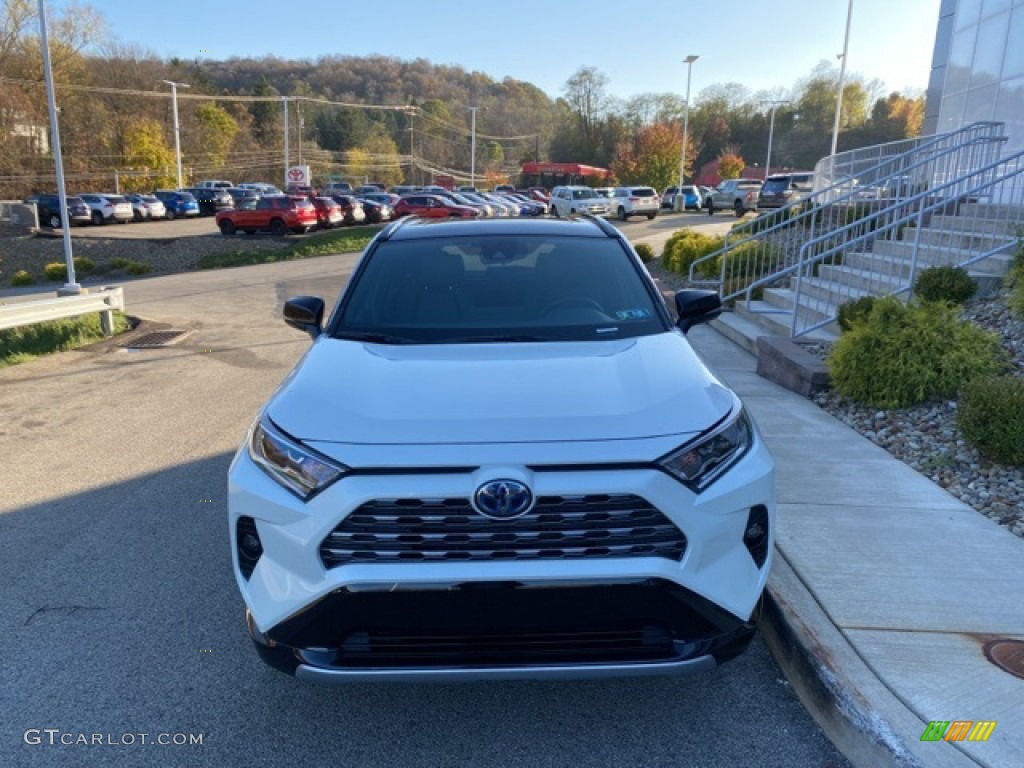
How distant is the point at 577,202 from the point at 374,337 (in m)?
36.9

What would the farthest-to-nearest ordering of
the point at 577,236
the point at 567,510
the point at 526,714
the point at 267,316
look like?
1. the point at 267,316
2. the point at 577,236
3. the point at 526,714
4. the point at 567,510

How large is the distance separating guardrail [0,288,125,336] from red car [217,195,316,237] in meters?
22.6

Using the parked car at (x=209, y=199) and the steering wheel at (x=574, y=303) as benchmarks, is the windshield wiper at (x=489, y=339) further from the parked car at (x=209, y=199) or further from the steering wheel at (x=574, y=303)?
the parked car at (x=209, y=199)

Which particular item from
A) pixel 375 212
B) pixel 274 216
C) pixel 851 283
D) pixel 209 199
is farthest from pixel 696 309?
pixel 209 199

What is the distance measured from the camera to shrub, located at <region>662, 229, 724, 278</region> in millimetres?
14711

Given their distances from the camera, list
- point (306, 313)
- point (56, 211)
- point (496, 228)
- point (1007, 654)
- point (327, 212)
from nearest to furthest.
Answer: point (1007, 654), point (306, 313), point (496, 228), point (327, 212), point (56, 211)

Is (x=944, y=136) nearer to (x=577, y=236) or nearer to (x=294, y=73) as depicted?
(x=577, y=236)

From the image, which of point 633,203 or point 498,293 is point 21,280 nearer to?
point 633,203

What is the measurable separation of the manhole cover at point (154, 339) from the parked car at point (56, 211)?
36.5 metres

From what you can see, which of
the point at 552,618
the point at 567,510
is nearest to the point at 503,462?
the point at 567,510

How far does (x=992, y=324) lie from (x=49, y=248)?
3742 centimetres

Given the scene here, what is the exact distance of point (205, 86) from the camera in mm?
98312

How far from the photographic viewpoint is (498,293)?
3.90 metres

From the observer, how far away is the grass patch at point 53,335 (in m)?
10.6
